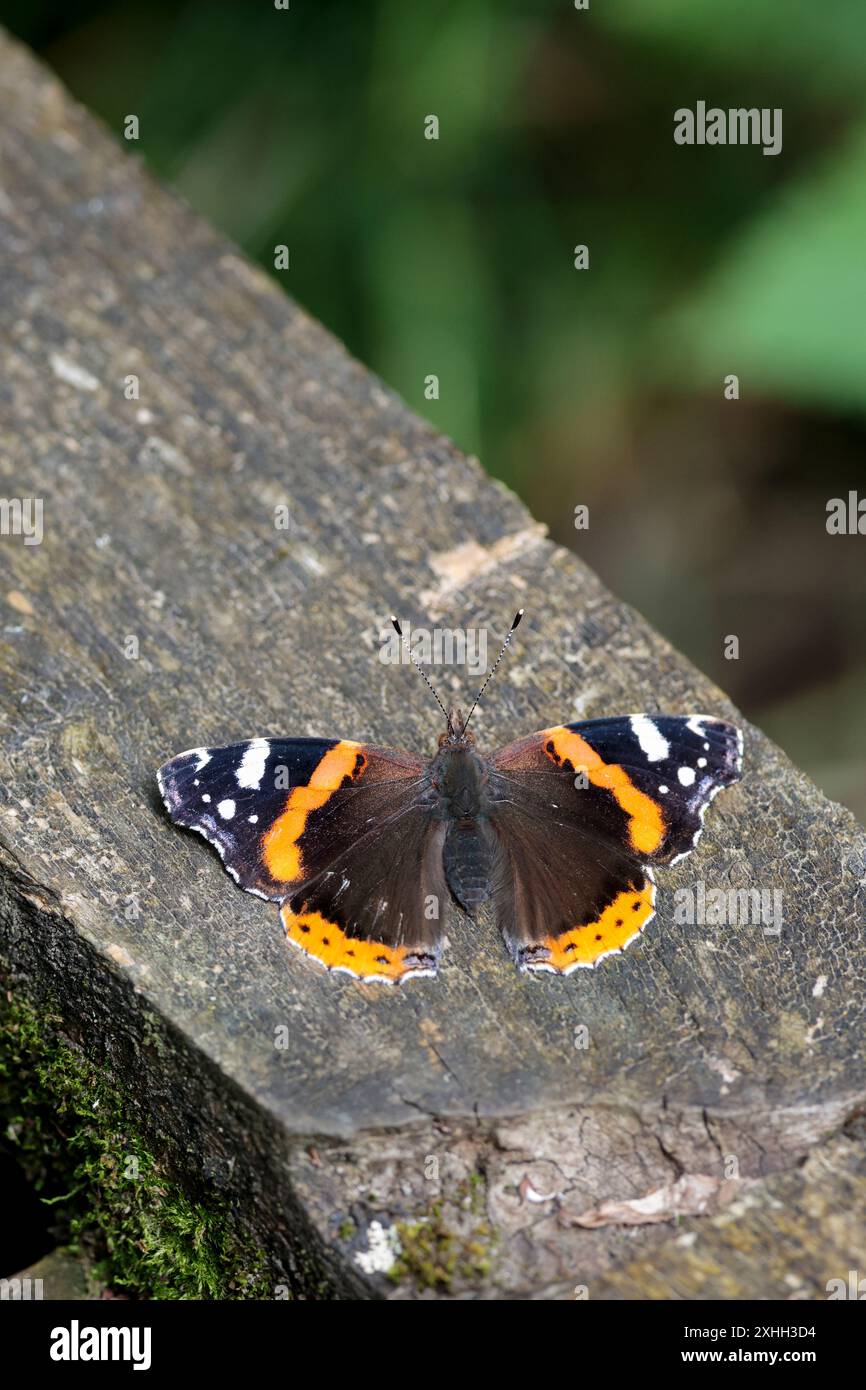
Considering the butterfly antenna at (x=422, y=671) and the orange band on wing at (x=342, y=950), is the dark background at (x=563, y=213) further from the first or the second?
the orange band on wing at (x=342, y=950)

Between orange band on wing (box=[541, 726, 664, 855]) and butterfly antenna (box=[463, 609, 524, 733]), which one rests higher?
butterfly antenna (box=[463, 609, 524, 733])

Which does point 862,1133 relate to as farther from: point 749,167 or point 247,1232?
point 749,167

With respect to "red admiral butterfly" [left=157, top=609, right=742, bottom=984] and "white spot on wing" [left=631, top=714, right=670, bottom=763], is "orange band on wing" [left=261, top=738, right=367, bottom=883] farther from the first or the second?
"white spot on wing" [left=631, top=714, right=670, bottom=763]

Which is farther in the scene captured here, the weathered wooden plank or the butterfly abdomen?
the butterfly abdomen

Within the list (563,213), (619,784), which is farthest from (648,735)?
(563,213)

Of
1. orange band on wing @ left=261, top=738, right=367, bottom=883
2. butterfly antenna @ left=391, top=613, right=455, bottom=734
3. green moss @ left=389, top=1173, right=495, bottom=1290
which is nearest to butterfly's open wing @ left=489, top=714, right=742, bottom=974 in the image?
butterfly antenna @ left=391, top=613, right=455, bottom=734

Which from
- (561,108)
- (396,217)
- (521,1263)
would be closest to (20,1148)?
(521,1263)
